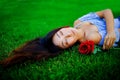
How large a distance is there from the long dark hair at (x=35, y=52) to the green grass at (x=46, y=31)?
10 cm

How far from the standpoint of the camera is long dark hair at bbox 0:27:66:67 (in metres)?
5.71

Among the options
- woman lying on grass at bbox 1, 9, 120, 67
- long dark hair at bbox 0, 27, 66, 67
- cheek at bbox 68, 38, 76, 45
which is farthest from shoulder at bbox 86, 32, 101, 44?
long dark hair at bbox 0, 27, 66, 67

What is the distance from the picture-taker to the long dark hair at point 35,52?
18.7 ft

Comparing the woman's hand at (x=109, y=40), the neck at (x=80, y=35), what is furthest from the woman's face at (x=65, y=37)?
the woman's hand at (x=109, y=40)

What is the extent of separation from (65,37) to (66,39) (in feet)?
0.15

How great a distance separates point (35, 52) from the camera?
5863 mm

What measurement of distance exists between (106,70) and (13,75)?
4.70ft

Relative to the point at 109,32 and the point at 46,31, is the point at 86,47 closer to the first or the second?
the point at 109,32

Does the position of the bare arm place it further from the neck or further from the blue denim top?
the neck

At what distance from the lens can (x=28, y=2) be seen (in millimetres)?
9898

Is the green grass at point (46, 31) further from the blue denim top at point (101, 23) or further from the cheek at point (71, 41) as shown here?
the blue denim top at point (101, 23)

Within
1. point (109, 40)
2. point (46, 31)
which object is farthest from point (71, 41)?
point (46, 31)

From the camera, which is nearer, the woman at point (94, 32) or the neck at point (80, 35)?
the woman at point (94, 32)

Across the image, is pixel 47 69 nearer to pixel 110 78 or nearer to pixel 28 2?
pixel 110 78
